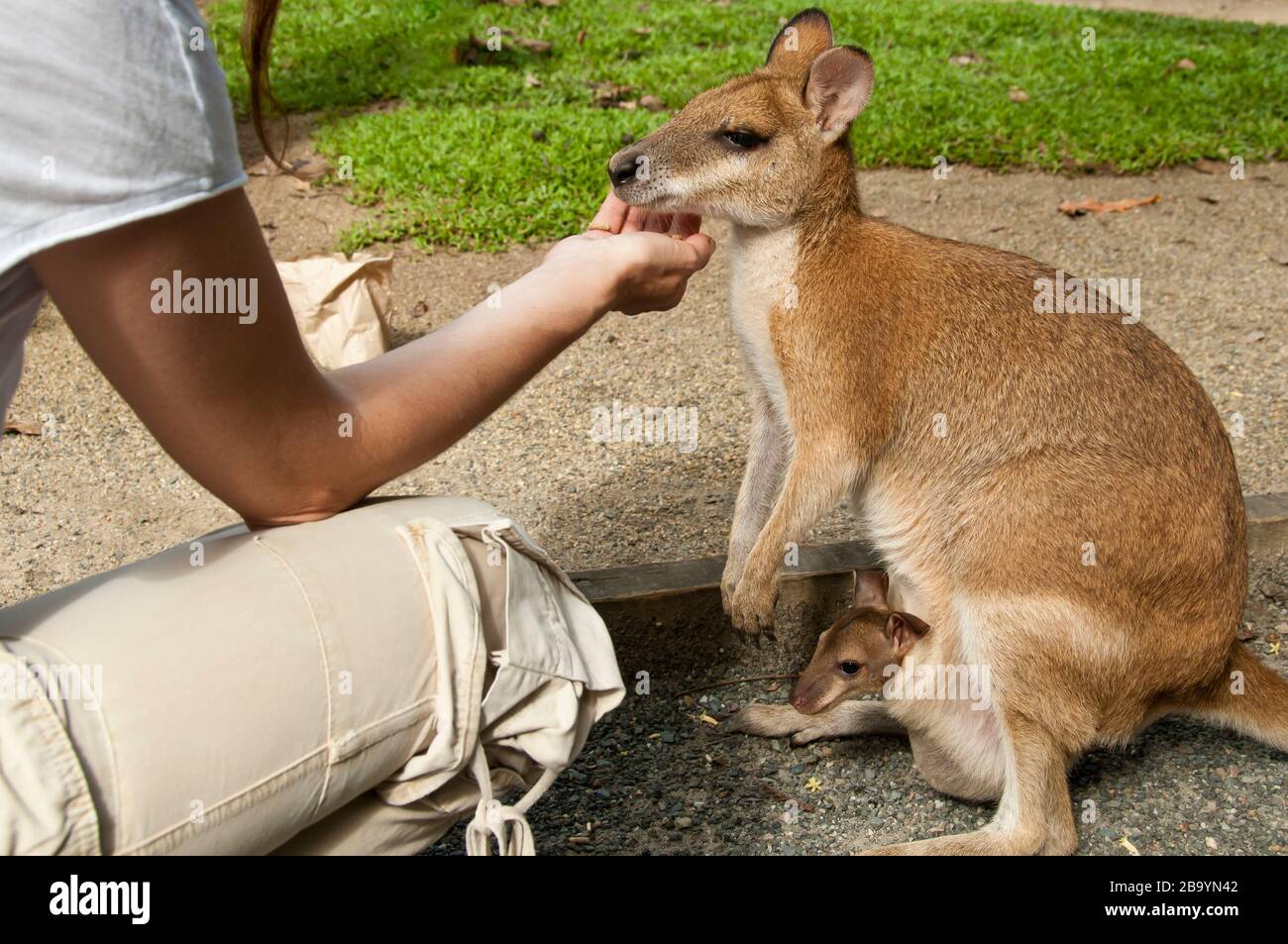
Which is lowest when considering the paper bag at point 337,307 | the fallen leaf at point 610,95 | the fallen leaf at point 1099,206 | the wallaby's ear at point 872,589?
the wallaby's ear at point 872,589

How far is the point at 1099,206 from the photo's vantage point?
17.4 ft

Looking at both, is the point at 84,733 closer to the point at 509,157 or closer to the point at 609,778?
the point at 609,778

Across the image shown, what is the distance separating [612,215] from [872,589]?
0.94 metres

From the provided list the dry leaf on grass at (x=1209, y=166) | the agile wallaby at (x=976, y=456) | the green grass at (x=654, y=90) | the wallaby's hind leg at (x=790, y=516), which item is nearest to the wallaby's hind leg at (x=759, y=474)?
the agile wallaby at (x=976, y=456)

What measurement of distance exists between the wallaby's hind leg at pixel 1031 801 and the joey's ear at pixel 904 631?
0.86 feet

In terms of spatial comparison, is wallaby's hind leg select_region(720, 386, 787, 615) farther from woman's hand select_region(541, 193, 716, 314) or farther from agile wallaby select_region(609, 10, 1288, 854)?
woman's hand select_region(541, 193, 716, 314)

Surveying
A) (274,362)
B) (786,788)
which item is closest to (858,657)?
(786,788)

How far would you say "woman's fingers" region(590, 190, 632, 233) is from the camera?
8.12 ft

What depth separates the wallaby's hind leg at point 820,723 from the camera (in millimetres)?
2639

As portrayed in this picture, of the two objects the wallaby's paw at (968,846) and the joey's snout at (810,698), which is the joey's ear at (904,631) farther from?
the wallaby's paw at (968,846)

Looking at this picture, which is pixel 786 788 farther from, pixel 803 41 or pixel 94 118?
pixel 94 118

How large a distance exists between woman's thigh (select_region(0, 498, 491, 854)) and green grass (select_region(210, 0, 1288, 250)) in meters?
3.36

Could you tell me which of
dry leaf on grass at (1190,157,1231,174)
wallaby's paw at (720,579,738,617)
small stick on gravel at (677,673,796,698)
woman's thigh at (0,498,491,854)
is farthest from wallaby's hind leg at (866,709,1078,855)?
dry leaf on grass at (1190,157,1231,174)

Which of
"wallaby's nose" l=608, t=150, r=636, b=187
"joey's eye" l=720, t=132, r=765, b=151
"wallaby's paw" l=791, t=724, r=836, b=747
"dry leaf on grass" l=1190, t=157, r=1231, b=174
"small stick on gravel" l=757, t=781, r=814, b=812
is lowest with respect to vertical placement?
"small stick on gravel" l=757, t=781, r=814, b=812
